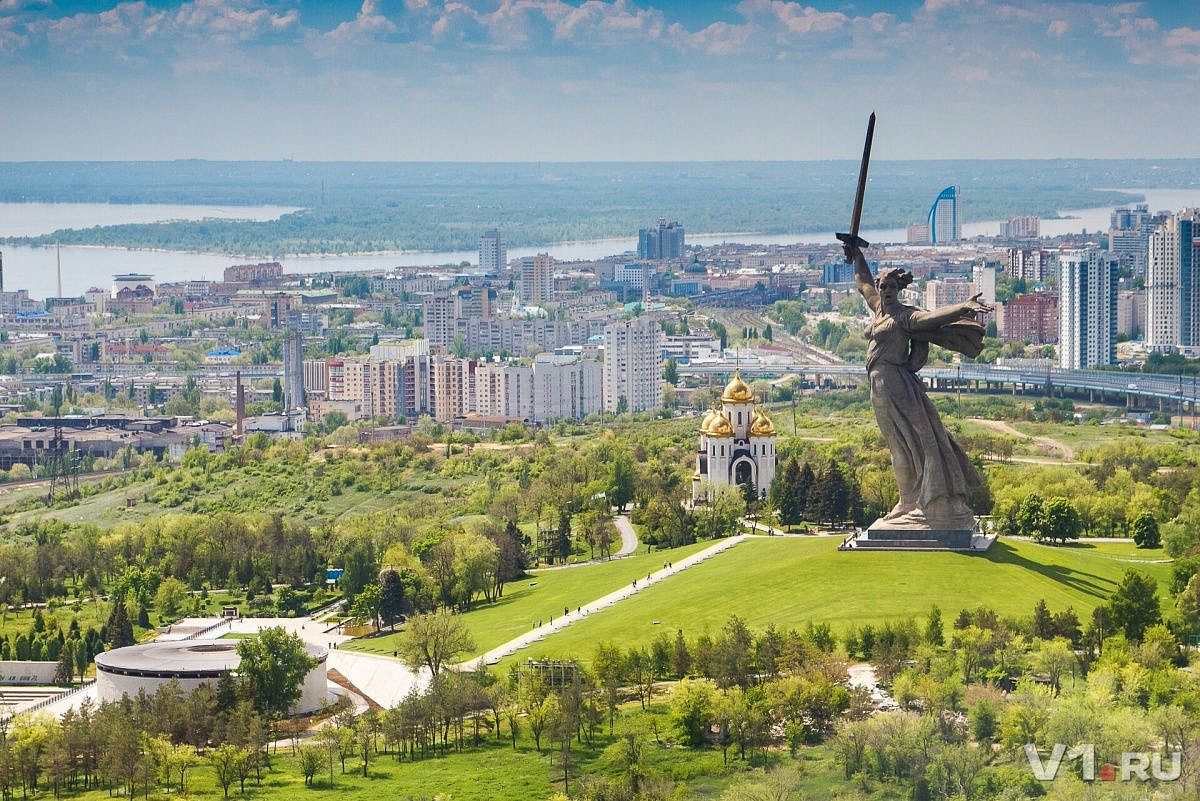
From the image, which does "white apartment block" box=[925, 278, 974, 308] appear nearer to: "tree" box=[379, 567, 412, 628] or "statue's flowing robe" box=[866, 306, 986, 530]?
"tree" box=[379, 567, 412, 628]

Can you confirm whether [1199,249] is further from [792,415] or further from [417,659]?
[417,659]

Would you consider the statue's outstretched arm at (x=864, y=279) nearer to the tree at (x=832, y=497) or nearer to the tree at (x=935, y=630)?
the tree at (x=935, y=630)

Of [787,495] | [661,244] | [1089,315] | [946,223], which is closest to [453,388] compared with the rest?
[1089,315]

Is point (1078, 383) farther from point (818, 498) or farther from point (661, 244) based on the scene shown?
point (661, 244)

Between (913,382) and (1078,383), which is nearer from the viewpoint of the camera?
(913,382)

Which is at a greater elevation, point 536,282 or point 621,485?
point 536,282

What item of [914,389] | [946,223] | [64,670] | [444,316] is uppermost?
[946,223]
